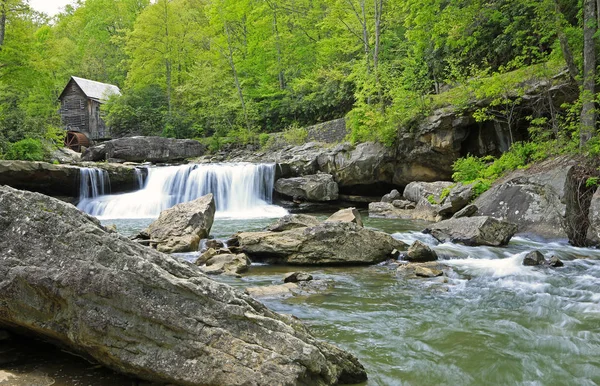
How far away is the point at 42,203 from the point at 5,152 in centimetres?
1863

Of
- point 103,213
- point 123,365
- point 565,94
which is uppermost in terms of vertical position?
point 565,94

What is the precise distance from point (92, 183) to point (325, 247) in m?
14.9

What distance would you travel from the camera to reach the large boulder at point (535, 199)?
10.2 m

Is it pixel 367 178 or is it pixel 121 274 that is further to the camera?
pixel 367 178

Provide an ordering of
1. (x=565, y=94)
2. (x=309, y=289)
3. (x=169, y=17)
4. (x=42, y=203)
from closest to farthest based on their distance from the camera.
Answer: (x=42, y=203) → (x=309, y=289) → (x=565, y=94) → (x=169, y=17)

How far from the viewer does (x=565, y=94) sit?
522 inches

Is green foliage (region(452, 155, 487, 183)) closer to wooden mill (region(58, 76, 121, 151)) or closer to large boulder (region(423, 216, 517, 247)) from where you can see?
large boulder (region(423, 216, 517, 247))

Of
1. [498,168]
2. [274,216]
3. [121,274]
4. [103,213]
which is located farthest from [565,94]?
[103,213]

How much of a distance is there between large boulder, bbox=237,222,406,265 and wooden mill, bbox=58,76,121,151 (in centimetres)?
3296

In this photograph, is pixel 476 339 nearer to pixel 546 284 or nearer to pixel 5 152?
pixel 546 284

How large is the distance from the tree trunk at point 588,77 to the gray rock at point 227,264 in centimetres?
953

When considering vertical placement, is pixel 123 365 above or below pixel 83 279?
below

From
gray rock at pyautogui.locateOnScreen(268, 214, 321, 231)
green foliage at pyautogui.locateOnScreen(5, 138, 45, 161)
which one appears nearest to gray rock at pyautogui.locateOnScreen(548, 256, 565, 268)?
gray rock at pyautogui.locateOnScreen(268, 214, 321, 231)

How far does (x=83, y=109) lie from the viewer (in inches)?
1469
